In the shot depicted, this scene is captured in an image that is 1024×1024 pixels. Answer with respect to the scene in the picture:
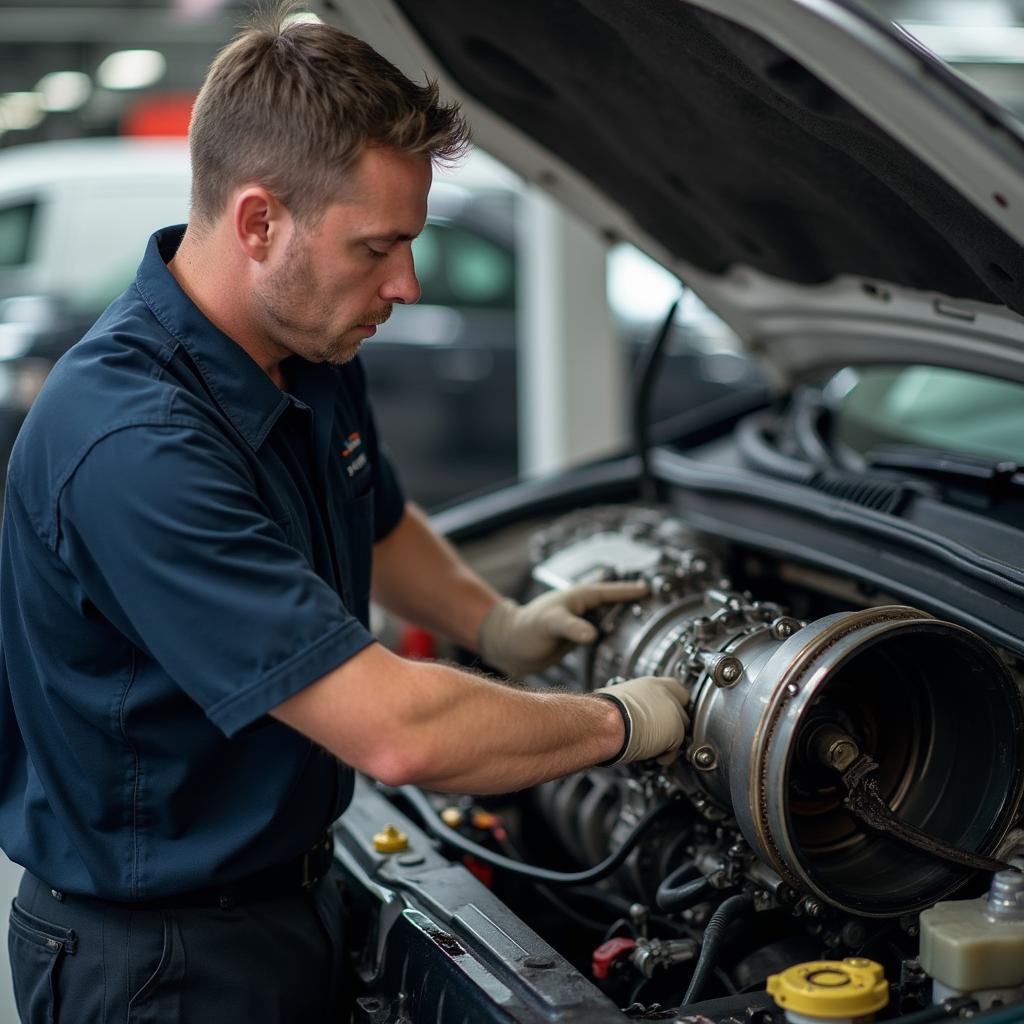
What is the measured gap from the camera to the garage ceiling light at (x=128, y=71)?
10.2 meters

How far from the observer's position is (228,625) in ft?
4.09

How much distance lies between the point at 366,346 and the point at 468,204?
0.86 meters

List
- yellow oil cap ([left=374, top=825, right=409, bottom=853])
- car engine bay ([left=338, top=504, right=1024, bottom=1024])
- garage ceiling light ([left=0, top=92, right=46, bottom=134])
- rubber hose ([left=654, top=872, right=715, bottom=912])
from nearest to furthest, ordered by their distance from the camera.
→ car engine bay ([left=338, top=504, right=1024, bottom=1024])
rubber hose ([left=654, top=872, right=715, bottom=912])
yellow oil cap ([left=374, top=825, right=409, bottom=853])
garage ceiling light ([left=0, top=92, right=46, bottom=134])

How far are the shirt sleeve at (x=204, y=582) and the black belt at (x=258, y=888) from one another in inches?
13.6

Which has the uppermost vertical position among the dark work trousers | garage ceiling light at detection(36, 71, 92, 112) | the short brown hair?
the short brown hair

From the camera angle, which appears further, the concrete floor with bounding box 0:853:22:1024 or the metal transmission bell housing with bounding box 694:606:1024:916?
the concrete floor with bounding box 0:853:22:1024

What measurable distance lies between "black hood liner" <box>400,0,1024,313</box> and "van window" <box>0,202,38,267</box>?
→ 13.6 feet

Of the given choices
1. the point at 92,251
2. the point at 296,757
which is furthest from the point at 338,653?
the point at 92,251

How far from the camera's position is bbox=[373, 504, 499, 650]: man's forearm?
2057mm

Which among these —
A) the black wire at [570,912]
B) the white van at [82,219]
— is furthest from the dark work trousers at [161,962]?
→ the white van at [82,219]

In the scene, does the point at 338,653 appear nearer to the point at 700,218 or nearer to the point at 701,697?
the point at 701,697

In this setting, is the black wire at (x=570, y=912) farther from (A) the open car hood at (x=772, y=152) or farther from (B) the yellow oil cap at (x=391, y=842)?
(A) the open car hood at (x=772, y=152)

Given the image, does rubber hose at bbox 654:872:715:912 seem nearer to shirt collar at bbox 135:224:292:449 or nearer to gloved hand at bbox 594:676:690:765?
gloved hand at bbox 594:676:690:765

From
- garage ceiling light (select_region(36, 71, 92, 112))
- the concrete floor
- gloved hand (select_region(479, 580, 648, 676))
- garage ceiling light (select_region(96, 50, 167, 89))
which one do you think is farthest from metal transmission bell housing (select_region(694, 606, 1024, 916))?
garage ceiling light (select_region(36, 71, 92, 112))
